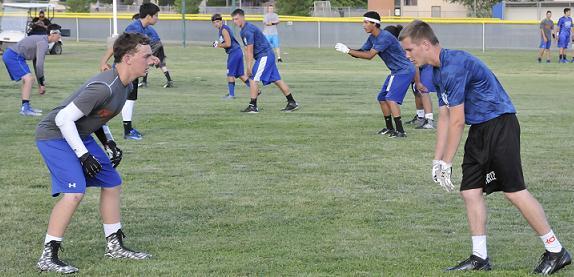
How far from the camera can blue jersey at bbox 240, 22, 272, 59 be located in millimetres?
18406

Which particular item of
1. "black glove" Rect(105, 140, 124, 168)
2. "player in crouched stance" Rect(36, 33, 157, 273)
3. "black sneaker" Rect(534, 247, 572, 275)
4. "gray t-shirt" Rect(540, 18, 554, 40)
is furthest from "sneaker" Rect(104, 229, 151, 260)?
"gray t-shirt" Rect(540, 18, 554, 40)

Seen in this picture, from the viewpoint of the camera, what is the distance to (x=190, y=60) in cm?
3500

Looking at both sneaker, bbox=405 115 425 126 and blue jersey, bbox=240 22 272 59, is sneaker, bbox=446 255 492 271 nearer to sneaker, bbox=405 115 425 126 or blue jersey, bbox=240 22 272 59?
sneaker, bbox=405 115 425 126

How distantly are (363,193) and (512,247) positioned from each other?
2646mm

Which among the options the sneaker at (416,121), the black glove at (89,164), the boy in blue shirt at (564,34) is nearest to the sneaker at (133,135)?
the sneaker at (416,121)

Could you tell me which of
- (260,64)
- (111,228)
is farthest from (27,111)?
(111,228)

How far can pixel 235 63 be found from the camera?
2061 centimetres

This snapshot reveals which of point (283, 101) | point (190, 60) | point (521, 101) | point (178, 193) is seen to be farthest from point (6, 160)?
point (190, 60)

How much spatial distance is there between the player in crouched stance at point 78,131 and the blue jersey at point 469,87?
2086 millimetres

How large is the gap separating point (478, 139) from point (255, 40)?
12180mm

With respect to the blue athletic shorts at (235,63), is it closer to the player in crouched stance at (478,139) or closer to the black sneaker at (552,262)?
the player in crouched stance at (478,139)

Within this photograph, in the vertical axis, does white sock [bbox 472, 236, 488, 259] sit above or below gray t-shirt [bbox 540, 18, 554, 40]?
below

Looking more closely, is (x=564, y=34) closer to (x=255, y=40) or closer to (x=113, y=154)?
(x=255, y=40)

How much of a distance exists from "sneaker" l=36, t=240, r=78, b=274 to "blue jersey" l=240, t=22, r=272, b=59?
1192 centimetres
